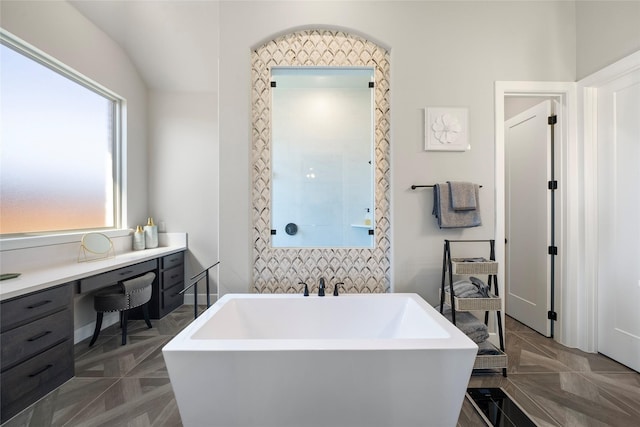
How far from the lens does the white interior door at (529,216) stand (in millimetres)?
2479

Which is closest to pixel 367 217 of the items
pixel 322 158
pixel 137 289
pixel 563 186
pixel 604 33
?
pixel 322 158

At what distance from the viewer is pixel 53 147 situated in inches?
92.0

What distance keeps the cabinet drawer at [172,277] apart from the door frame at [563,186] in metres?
3.31

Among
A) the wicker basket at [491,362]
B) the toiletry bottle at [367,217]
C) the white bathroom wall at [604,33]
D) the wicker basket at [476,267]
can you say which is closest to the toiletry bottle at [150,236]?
the toiletry bottle at [367,217]

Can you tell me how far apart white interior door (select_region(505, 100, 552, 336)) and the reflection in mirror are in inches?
64.9

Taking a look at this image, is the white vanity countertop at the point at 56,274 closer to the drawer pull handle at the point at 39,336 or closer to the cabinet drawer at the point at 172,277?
the drawer pull handle at the point at 39,336

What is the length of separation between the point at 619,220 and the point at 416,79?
1.90 m

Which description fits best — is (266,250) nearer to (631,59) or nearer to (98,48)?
(98,48)

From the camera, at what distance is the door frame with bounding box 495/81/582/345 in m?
2.19

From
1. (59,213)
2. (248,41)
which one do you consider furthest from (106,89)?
(248,41)

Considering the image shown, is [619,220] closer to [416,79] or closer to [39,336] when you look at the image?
[416,79]

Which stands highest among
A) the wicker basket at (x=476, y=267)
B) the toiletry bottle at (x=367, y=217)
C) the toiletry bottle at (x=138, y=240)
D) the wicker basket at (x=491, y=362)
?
the toiletry bottle at (x=367, y=217)

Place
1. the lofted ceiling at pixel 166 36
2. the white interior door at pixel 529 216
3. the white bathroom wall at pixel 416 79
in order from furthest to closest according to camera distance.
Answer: the lofted ceiling at pixel 166 36
the white interior door at pixel 529 216
the white bathroom wall at pixel 416 79

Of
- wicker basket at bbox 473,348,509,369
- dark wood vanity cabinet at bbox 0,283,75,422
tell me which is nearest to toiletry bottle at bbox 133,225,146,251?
dark wood vanity cabinet at bbox 0,283,75,422
